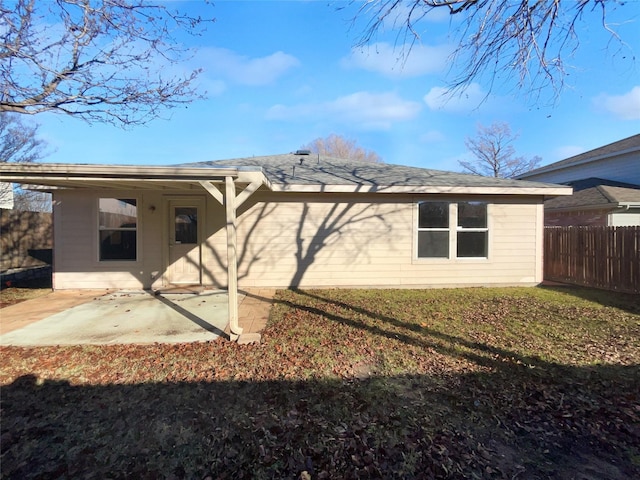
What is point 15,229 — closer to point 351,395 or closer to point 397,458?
point 351,395

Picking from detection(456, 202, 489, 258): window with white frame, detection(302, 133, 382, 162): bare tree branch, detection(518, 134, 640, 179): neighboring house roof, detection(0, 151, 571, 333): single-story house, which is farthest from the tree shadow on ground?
detection(302, 133, 382, 162): bare tree branch

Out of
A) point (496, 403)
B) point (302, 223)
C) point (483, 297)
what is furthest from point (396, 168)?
point (496, 403)

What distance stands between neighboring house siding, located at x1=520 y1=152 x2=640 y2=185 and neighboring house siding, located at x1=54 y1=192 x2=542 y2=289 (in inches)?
420

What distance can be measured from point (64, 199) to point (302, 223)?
565 centimetres

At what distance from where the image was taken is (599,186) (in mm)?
13336

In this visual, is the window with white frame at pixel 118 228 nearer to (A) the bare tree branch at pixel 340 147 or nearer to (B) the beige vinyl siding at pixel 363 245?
(B) the beige vinyl siding at pixel 363 245

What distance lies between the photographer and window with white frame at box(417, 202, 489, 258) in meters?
8.56

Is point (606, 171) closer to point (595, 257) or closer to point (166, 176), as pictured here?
point (595, 257)

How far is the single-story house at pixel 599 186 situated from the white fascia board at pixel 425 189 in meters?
4.68

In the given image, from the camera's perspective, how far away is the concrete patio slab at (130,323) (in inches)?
184

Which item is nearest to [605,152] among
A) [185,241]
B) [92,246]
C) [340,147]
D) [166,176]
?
[185,241]

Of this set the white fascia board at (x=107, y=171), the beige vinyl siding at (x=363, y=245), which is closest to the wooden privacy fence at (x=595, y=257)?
the beige vinyl siding at (x=363, y=245)

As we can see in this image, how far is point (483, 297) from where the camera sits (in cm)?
748

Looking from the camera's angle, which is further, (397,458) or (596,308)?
(596,308)
